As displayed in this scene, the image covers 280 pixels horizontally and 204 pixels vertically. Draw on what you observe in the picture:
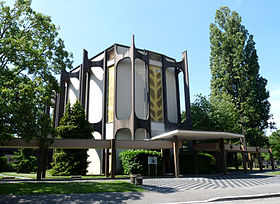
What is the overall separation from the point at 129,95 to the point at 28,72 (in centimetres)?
1668

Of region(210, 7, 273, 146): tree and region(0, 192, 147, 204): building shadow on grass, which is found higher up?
region(210, 7, 273, 146): tree

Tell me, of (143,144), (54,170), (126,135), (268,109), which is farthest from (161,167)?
(268,109)

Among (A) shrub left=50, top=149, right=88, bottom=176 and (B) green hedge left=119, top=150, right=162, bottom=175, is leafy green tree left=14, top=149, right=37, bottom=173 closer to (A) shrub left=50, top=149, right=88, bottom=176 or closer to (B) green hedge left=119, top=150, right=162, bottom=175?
(A) shrub left=50, top=149, right=88, bottom=176

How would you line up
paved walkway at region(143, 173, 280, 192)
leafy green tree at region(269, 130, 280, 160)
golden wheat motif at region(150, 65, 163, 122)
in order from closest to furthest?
paved walkway at region(143, 173, 280, 192)
golden wheat motif at region(150, 65, 163, 122)
leafy green tree at region(269, 130, 280, 160)

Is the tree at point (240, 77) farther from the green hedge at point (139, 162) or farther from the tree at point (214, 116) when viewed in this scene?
the green hedge at point (139, 162)

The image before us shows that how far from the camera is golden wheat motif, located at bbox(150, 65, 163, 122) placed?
29016 mm

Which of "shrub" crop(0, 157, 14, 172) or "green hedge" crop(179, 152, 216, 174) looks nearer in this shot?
"green hedge" crop(179, 152, 216, 174)

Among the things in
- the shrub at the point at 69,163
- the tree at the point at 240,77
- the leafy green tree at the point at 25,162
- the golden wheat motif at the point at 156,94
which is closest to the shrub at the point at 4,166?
the leafy green tree at the point at 25,162

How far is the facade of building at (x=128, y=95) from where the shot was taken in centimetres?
2756

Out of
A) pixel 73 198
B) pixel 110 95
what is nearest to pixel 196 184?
pixel 73 198

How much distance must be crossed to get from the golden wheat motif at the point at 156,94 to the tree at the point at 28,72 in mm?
15586

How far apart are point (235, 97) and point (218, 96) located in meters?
2.48

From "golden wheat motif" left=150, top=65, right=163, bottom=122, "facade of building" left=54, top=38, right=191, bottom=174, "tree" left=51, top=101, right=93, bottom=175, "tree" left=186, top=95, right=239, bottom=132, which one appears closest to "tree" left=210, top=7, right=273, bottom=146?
"tree" left=186, top=95, right=239, bottom=132

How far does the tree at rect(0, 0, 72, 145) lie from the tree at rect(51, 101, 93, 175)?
831 cm
